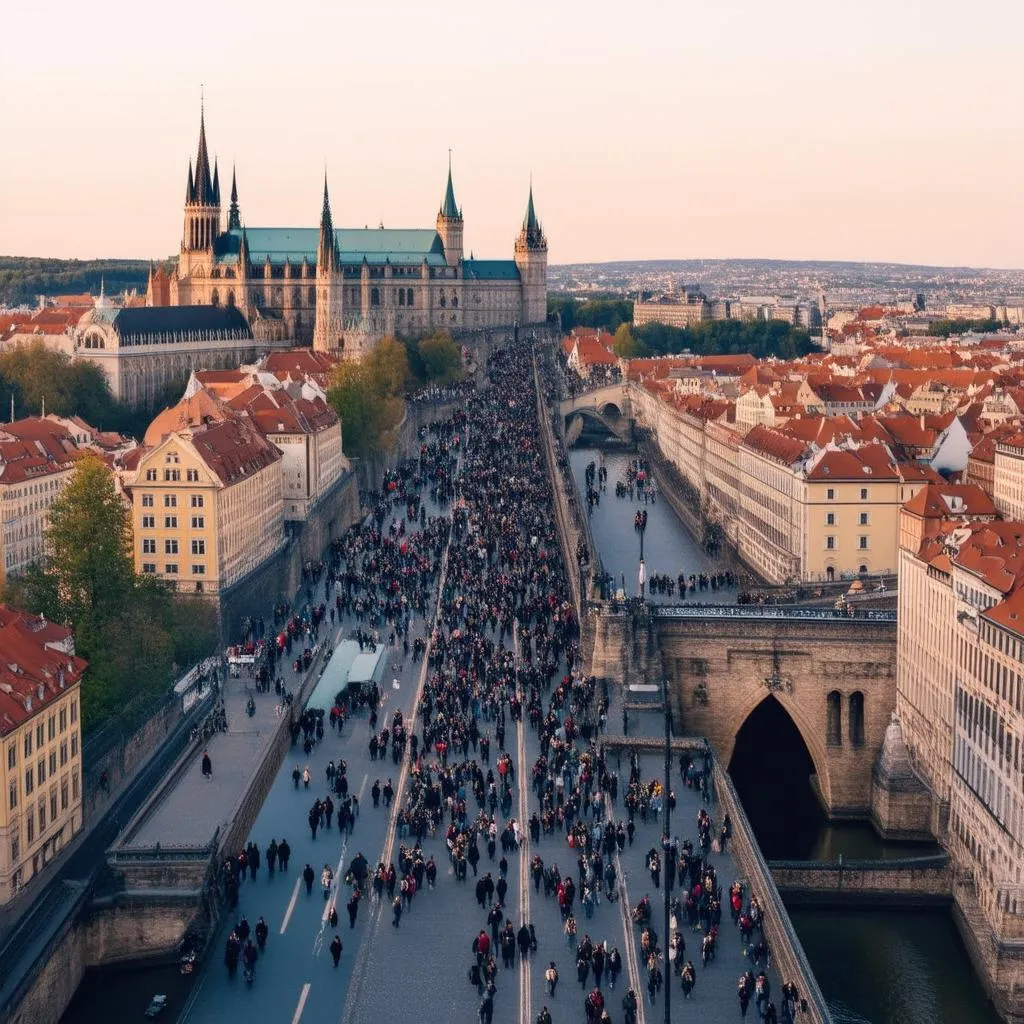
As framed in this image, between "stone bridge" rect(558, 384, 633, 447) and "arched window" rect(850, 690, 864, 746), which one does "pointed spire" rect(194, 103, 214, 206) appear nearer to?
"stone bridge" rect(558, 384, 633, 447)

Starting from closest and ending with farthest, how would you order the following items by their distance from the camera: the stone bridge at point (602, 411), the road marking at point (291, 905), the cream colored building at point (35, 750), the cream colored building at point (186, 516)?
the road marking at point (291, 905)
the cream colored building at point (35, 750)
the cream colored building at point (186, 516)
the stone bridge at point (602, 411)

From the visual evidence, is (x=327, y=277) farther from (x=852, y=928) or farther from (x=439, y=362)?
(x=852, y=928)

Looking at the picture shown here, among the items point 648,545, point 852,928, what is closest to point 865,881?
point 852,928

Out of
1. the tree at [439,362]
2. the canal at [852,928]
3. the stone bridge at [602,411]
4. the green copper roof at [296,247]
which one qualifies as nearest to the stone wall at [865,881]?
the canal at [852,928]

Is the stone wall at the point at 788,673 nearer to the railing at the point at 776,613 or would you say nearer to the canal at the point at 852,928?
the railing at the point at 776,613

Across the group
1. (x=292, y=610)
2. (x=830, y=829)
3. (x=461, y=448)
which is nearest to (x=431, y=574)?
(x=292, y=610)

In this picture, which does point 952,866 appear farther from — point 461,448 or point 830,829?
point 461,448
